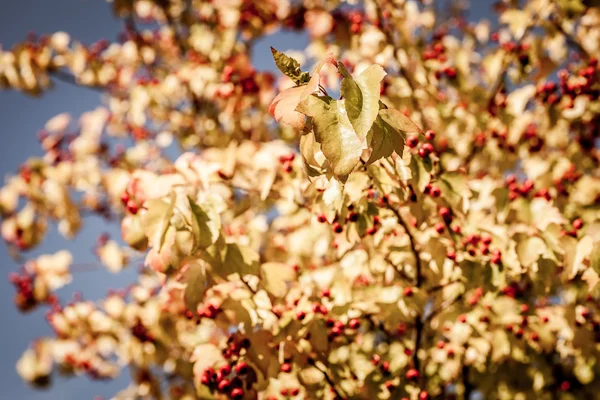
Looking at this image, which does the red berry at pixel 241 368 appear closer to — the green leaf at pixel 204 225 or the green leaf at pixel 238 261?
the green leaf at pixel 238 261

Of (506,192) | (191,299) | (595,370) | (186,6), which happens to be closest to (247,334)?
(191,299)

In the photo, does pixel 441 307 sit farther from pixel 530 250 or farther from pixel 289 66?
pixel 289 66

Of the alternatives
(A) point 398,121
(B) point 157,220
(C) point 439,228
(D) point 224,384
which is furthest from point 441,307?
(B) point 157,220

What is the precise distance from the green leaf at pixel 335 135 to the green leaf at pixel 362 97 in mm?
49

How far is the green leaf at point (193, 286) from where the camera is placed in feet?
7.46

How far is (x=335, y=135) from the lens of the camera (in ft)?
4.92

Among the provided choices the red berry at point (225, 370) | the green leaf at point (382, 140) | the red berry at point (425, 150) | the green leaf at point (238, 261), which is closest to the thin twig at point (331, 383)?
the red berry at point (225, 370)

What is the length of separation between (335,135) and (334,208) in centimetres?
70

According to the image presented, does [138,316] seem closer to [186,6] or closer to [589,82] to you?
[186,6]

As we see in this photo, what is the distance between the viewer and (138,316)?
4840 millimetres

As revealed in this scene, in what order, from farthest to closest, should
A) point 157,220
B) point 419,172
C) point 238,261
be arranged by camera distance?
point 238,261
point 419,172
point 157,220

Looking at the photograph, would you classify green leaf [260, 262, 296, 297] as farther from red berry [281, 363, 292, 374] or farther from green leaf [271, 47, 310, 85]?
green leaf [271, 47, 310, 85]

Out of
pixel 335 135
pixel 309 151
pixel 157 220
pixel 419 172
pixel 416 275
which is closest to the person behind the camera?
pixel 335 135

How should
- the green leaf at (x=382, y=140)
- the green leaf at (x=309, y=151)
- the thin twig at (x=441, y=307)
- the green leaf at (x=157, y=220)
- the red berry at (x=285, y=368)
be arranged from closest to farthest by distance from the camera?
the green leaf at (x=382, y=140) < the green leaf at (x=309, y=151) < the green leaf at (x=157, y=220) < the red berry at (x=285, y=368) < the thin twig at (x=441, y=307)
